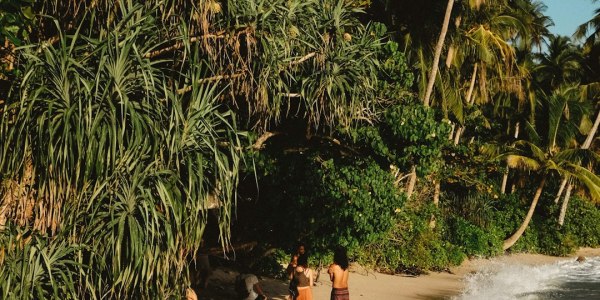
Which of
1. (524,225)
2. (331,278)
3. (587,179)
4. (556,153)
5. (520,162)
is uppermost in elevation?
(556,153)

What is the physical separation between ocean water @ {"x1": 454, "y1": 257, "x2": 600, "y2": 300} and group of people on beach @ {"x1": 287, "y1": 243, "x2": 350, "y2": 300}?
641cm

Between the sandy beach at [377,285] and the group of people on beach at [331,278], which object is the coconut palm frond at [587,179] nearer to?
the sandy beach at [377,285]

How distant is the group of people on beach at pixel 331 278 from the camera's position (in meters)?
7.91

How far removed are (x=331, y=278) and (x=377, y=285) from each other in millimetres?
6516

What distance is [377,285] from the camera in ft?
46.7

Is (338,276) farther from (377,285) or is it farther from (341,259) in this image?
(377,285)

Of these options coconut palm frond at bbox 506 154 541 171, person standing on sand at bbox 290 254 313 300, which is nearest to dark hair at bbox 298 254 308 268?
person standing on sand at bbox 290 254 313 300

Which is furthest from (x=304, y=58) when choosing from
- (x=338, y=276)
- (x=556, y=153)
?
(x=556, y=153)

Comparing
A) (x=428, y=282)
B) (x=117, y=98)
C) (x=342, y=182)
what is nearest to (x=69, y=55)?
(x=117, y=98)

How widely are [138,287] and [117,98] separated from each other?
5.99ft

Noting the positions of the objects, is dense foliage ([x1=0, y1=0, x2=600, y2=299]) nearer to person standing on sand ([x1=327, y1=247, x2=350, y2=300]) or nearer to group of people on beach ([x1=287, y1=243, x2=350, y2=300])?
group of people on beach ([x1=287, y1=243, x2=350, y2=300])

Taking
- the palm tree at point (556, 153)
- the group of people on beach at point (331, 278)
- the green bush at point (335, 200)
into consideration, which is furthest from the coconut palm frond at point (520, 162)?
the group of people on beach at point (331, 278)

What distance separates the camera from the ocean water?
15612 millimetres

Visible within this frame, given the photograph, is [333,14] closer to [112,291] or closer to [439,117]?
[439,117]
